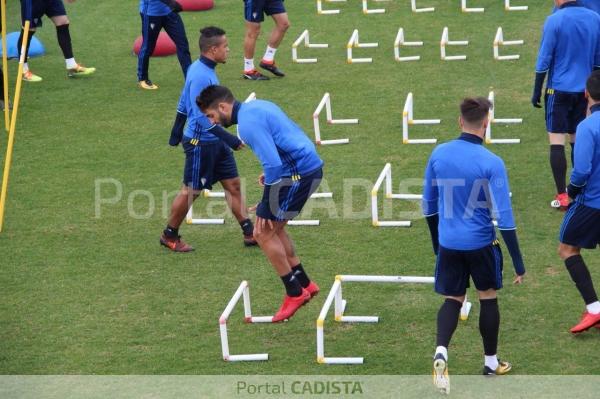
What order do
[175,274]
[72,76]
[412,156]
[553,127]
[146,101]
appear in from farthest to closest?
[72,76] < [146,101] < [412,156] < [553,127] < [175,274]

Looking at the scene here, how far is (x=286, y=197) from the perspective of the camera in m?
7.62

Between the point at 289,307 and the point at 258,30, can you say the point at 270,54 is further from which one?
the point at 289,307

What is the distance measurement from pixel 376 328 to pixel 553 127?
3.04 m

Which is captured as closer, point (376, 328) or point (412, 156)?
point (376, 328)

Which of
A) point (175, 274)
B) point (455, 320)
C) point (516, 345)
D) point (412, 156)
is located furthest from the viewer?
point (412, 156)

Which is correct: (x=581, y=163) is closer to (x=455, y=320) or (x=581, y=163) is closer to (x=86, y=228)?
(x=455, y=320)

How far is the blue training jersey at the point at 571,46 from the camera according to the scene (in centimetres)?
928

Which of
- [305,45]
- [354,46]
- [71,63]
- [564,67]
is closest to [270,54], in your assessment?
[305,45]

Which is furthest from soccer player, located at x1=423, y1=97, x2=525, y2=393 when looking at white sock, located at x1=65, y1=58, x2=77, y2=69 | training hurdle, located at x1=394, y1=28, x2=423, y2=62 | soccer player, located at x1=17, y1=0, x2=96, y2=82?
white sock, located at x1=65, y1=58, x2=77, y2=69

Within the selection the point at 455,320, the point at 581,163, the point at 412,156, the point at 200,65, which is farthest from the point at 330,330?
the point at 412,156

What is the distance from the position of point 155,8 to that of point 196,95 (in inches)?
177

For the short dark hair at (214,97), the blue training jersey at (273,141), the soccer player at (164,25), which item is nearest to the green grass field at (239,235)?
the soccer player at (164,25)

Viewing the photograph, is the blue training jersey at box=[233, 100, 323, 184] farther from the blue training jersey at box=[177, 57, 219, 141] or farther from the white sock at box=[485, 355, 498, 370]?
the white sock at box=[485, 355, 498, 370]

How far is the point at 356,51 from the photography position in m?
14.6
